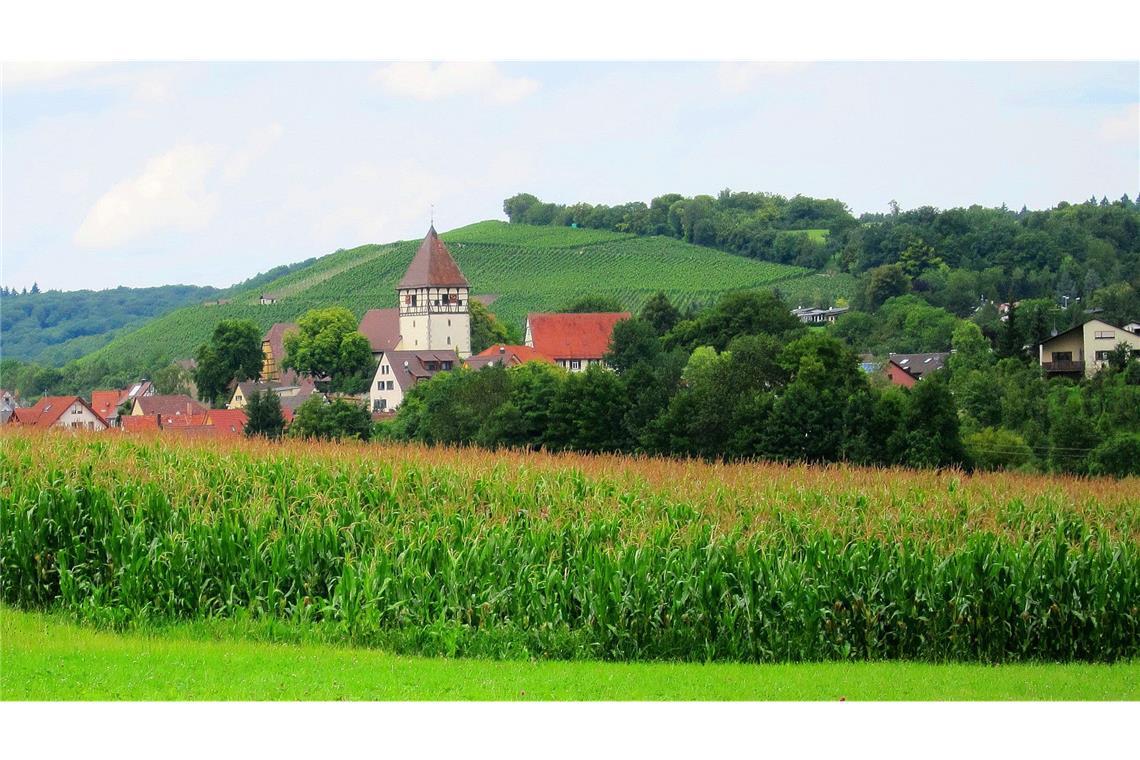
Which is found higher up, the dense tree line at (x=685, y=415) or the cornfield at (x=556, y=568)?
the dense tree line at (x=685, y=415)

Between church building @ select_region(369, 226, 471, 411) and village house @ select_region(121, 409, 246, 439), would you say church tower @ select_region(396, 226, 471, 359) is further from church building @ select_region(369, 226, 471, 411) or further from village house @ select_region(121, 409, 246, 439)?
village house @ select_region(121, 409, 246, 439)

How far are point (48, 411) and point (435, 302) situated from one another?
814cm

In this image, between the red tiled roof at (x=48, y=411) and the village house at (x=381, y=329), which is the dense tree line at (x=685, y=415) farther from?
the red tiled roof at (x=48, y=411)

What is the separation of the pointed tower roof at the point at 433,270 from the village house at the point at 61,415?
21.7ft

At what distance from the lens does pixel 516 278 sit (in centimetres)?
2452

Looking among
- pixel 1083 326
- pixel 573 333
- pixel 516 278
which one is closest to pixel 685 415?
pixel 573 333

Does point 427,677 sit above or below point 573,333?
below

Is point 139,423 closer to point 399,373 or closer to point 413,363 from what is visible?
point 399,373

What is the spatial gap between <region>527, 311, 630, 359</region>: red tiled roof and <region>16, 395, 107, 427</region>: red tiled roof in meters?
7.39

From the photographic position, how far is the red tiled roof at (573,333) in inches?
785

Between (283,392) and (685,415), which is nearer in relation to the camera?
(685,415)

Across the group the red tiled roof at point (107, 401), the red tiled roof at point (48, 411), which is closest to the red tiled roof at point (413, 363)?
the red tiled roof at point (107, 401)

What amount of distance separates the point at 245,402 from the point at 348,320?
231 cm

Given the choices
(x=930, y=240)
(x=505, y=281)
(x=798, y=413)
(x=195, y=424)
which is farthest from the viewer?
(x=505, y=281)
